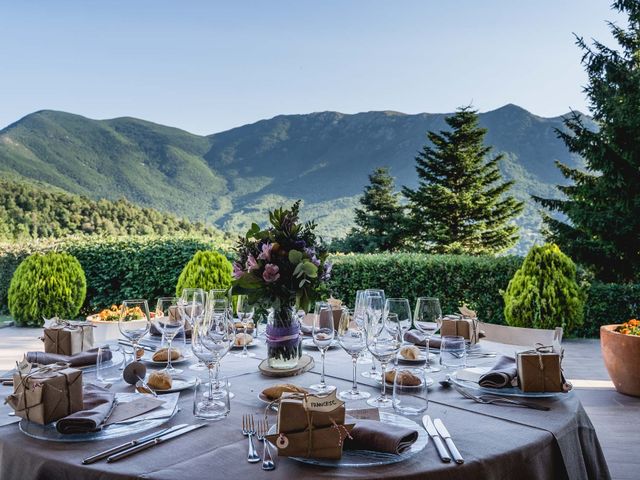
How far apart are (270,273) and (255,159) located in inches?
1245

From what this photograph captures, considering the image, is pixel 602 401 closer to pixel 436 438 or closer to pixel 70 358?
pixel 436 438

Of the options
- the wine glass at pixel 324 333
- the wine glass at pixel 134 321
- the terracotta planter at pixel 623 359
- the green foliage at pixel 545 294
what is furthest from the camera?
the green foliage at pixel 545 294

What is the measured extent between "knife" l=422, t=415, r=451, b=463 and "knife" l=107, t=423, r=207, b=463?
21.1 inches

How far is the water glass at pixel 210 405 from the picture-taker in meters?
1.30

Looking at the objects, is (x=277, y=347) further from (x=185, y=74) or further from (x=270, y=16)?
(x=185, y=74)

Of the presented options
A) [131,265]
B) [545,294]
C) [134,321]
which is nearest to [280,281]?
[134,321]

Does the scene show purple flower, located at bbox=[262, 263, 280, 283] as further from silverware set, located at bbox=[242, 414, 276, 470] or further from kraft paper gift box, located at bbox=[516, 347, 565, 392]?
kraft paper gift box, located at bbox=[516, 347, 565, 392]

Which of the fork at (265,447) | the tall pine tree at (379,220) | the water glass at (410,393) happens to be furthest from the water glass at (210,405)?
the tall pine tree at (379,220)

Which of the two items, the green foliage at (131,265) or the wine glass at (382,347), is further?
the green foliage at (131,265)

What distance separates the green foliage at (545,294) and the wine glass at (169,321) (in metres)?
4.72

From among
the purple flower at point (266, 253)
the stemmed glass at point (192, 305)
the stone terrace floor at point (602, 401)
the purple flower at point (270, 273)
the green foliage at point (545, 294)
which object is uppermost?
the purple flower at point (266, 253)

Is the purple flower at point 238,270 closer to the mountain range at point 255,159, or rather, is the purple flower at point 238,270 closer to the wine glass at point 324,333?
the wine glass at point 324,333

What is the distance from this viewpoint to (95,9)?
16.6m

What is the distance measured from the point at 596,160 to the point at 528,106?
23647 mm
